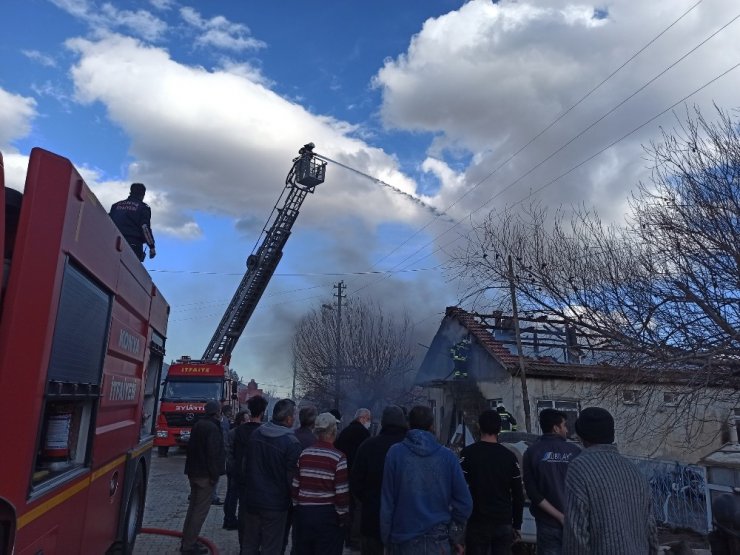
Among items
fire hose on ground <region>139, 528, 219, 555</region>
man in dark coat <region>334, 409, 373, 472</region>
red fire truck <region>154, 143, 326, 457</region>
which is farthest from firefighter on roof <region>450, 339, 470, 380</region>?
man in dark coat <region>334, 409, 373, 472</region>

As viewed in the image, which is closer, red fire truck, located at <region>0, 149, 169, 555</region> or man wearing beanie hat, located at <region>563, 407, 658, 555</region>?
red fire truck, located at <region>0, 149, 169, 555</region>

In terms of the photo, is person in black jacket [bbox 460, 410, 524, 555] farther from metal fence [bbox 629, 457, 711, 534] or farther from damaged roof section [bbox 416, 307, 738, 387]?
metal fence [bbox 629, 457, 711, 534]

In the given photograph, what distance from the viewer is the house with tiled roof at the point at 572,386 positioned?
9.24 metres

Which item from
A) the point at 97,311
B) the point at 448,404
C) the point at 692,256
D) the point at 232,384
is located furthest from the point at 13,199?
the point at 448,404

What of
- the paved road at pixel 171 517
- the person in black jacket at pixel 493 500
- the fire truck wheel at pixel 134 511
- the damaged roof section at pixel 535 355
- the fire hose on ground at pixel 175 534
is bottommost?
the paved road at pixel 171 517

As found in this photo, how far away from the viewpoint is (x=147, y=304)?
5957mm

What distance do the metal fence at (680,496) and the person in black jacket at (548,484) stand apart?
26.7 feet

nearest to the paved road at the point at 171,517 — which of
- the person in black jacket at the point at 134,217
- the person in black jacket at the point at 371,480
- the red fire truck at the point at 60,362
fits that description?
the red fire truck at the point at 60,362

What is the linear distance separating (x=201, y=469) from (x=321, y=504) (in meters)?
2.53

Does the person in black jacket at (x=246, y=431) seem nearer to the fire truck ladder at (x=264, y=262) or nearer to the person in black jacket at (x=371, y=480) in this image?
the person in black jacket at (x=371, y=480)

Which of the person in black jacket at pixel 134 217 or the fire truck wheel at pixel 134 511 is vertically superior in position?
the person in black jacket at pixel 134 217

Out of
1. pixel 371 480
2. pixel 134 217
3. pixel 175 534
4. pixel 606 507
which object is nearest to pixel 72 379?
pixel 371 480

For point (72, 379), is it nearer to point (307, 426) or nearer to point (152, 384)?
point (307, 426)

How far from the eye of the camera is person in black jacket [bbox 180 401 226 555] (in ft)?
20.9
